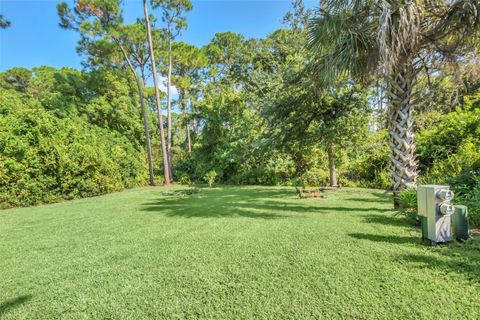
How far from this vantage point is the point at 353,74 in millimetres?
4121

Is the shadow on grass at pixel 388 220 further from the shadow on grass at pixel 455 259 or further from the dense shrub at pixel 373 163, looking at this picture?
the dense shrub at pixel 373 163

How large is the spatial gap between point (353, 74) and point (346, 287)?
3500 mm

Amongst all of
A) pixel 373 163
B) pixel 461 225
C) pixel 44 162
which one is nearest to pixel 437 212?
pixel 461 225

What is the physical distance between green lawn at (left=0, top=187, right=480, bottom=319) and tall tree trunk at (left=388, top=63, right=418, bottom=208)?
0.80 m

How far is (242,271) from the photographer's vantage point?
7.72ft

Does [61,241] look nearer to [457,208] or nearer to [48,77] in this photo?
[457,208]

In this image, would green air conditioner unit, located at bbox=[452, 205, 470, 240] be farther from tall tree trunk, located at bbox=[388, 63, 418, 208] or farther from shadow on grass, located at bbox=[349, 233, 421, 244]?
tall tree trunk, located at bbox=[388, 63, 418, 208]

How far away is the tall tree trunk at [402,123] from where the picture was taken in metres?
4.06

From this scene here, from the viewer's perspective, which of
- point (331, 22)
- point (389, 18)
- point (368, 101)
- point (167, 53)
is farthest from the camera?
point (167, 53)

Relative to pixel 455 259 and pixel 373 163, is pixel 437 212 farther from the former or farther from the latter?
pixel 373 163

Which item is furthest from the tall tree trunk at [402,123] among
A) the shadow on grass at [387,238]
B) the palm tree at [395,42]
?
the shadow on grass at [387,238]

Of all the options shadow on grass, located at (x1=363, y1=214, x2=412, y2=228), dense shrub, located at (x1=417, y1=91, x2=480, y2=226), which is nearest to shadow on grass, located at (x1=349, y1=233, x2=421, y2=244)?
shadow on grass, located at (x1=363, y1=214, x2=412, y2=228)

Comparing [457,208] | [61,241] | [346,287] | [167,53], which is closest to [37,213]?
[61,241]

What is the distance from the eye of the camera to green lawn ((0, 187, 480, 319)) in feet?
5.90
